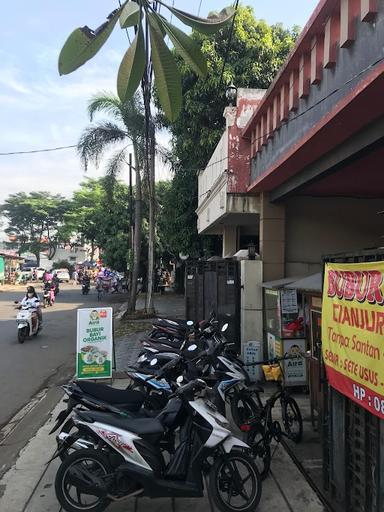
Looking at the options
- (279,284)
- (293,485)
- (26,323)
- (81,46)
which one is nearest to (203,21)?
(81,46)

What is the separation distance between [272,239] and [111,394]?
569cm

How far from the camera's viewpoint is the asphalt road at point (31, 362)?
7883 millimetres

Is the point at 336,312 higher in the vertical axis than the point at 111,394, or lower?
higher

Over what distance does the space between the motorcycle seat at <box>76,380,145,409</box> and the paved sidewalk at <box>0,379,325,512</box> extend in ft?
2.77

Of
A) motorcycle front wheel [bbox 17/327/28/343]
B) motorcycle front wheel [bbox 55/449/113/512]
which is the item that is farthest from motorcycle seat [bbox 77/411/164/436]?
motorcycle front wheel [bbox 17/327/28/343]

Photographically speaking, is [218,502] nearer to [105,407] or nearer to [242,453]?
[242,453]

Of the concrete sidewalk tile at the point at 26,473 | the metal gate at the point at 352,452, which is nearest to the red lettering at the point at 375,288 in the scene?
the metal gate at the point at 352,452

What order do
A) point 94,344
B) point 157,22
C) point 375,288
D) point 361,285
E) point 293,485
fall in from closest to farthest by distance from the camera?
point 157,22 → point 375,288 → point 361,285 → point 293,485 → point 94,344

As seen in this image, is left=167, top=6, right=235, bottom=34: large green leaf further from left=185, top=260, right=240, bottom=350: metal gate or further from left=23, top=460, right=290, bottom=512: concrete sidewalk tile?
left=185, top=260, right=240, bottom=350: metal gate

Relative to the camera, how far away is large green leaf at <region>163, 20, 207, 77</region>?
6.57 ft

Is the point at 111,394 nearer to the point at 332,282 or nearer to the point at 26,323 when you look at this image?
the point at 332,282

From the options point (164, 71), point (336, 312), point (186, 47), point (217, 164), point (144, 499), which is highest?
point (217, 164)

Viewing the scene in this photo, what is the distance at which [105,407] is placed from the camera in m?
4.13

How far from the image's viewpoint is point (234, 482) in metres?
3.91
